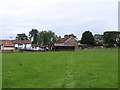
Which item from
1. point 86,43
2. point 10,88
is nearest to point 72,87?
point 10,88

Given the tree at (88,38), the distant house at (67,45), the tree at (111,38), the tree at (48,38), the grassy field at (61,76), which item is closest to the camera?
the grassy field at (61,76)

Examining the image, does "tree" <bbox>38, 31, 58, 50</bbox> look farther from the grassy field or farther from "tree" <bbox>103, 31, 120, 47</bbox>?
the grassy field

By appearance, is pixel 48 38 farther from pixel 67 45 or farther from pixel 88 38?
pixel 88 38

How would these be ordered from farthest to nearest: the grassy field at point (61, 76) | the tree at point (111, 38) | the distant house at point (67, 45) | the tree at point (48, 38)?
the tree at point (111, 38) < the tree at point (48, 38) < the distant house at point (67, 45) < the grassy field at point (61, 76)

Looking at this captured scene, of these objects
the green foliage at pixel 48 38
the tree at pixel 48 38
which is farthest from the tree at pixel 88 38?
the green foliage at pixel 48 38

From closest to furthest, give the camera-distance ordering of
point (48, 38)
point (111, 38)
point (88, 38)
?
point (48, 38) → point (111, 38) → point (88, 38)

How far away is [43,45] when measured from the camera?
4279 inches

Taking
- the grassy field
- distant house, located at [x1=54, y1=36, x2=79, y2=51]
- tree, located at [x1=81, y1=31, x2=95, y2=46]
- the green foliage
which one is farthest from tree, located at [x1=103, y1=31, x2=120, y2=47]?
the grassy field

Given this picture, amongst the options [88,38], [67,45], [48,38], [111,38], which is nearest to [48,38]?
[48,38]

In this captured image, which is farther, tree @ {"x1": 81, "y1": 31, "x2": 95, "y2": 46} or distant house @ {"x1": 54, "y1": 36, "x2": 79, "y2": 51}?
tree @ {"x1": 81, "y1": 31, "x2": 95, "y2": 46}

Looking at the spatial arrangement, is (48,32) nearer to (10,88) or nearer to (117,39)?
(117,39)

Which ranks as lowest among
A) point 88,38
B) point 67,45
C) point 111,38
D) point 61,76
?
point 61,76

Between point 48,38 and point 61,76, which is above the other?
point 48,38

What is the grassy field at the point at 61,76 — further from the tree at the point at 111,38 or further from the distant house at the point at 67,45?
the tree at the point at 111,38
